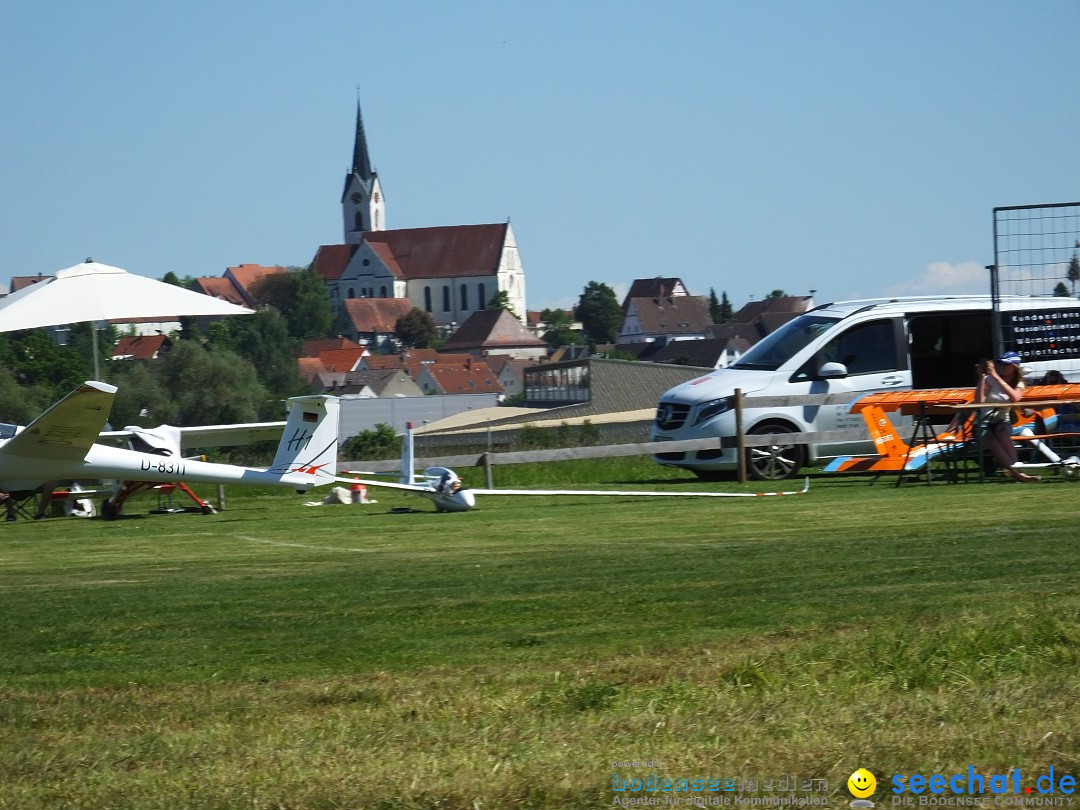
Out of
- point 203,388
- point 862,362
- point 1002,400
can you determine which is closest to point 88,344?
point 203,388

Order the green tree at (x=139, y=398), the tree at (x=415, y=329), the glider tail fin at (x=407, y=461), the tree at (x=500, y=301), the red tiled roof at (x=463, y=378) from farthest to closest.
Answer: the tree at (x=500, y=301)
the tree at (x=415, y=329)
the red tiled roof at (x=463, y=378)
the green tree at (x=139, y=398)
the glider tail fin at (x=407, y=461)

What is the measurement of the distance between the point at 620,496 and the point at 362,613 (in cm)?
781

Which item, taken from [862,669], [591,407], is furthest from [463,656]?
[591,407]

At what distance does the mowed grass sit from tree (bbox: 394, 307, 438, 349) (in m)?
170

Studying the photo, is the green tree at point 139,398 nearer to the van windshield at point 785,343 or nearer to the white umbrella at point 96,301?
the white umbrella at point 96,301

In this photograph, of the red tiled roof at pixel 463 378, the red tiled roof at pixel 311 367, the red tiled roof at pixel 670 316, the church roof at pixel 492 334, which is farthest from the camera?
the red tiled roof at pixel 670 316

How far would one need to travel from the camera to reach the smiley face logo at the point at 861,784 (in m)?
3.53

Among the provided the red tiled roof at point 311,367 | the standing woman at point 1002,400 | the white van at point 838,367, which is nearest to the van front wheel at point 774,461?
the white van at point 838,367

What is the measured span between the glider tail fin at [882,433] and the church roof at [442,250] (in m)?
175

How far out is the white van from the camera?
15.7 m

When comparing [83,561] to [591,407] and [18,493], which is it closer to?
[18,493]

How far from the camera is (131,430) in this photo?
15.1 meters

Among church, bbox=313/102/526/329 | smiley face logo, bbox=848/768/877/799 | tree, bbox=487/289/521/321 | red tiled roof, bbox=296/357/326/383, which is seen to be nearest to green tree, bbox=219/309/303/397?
red tiled roof, bbox=296/357/326/383

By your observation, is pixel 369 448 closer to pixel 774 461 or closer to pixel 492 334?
pixel 774 461
